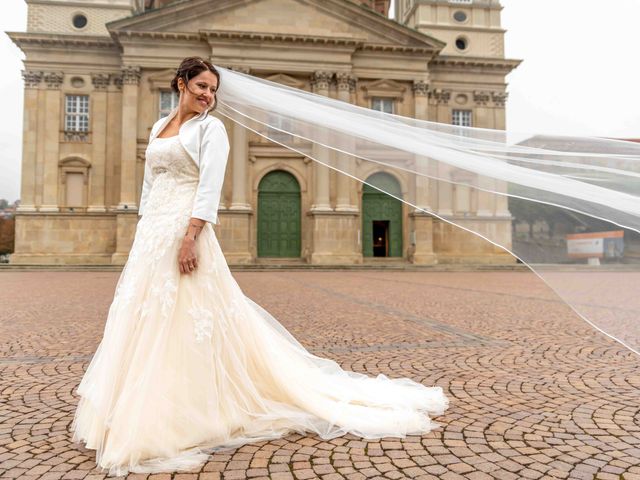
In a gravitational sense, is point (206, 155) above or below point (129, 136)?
below

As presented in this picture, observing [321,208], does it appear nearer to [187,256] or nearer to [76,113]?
[76,113]

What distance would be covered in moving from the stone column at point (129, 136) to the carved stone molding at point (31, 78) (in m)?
4.96

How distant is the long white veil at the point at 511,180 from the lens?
2941 millimetres

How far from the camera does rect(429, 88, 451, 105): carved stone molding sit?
3161 cm

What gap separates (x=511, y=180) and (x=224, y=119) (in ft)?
82.1

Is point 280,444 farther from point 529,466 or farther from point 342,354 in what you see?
point 342,354

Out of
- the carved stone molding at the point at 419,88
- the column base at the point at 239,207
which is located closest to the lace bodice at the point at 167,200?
the column base at the point at 239,207

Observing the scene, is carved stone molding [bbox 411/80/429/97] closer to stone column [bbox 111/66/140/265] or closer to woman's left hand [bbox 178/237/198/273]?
stone column [bbox 111/66/140/265]

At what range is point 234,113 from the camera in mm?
4062

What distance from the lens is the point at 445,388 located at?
4.26 meters

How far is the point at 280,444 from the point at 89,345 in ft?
12.5

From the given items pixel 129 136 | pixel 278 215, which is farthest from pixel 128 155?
pixel 278 215

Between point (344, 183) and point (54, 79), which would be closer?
point (54, 79)

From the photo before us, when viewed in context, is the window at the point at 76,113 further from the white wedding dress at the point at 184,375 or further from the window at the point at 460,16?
the white wedding dress at the point at 184,375
